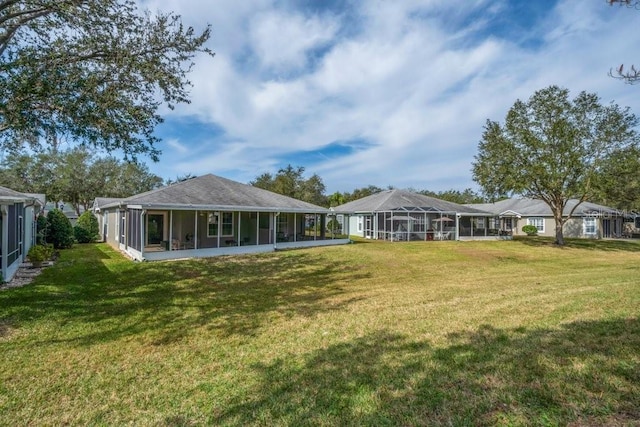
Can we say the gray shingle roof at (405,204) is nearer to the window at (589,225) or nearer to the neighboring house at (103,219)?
the window at (589,225)

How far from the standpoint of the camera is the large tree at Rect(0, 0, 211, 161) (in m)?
7.47

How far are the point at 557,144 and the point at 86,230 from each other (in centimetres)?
3381

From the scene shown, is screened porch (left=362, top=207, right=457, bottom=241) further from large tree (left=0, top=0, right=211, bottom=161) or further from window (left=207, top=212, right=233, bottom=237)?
large tree (left=0, top=0, right=211, bottom=161)

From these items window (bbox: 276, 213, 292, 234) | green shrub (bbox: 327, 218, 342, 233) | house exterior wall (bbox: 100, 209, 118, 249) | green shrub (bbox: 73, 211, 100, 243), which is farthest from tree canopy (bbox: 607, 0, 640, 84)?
green shrub (bbox: 73, 211, 100, 243)

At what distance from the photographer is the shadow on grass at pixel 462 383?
311 cm

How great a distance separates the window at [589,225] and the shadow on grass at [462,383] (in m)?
38.1

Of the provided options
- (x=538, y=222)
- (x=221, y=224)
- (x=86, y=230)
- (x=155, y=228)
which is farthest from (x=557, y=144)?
(x=86, y=230)

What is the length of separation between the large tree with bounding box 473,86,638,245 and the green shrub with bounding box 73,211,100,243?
2905 centimetres

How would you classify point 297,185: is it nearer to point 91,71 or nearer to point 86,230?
point 86,230

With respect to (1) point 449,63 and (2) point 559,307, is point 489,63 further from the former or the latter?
(2) point 559,307

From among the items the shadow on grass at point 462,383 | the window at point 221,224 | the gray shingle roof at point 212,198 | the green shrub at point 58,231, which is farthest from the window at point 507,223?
the green shrub at point 58,231

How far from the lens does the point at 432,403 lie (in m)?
3.34

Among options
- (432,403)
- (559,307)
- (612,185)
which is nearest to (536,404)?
(432,403)

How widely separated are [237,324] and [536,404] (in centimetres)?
495
